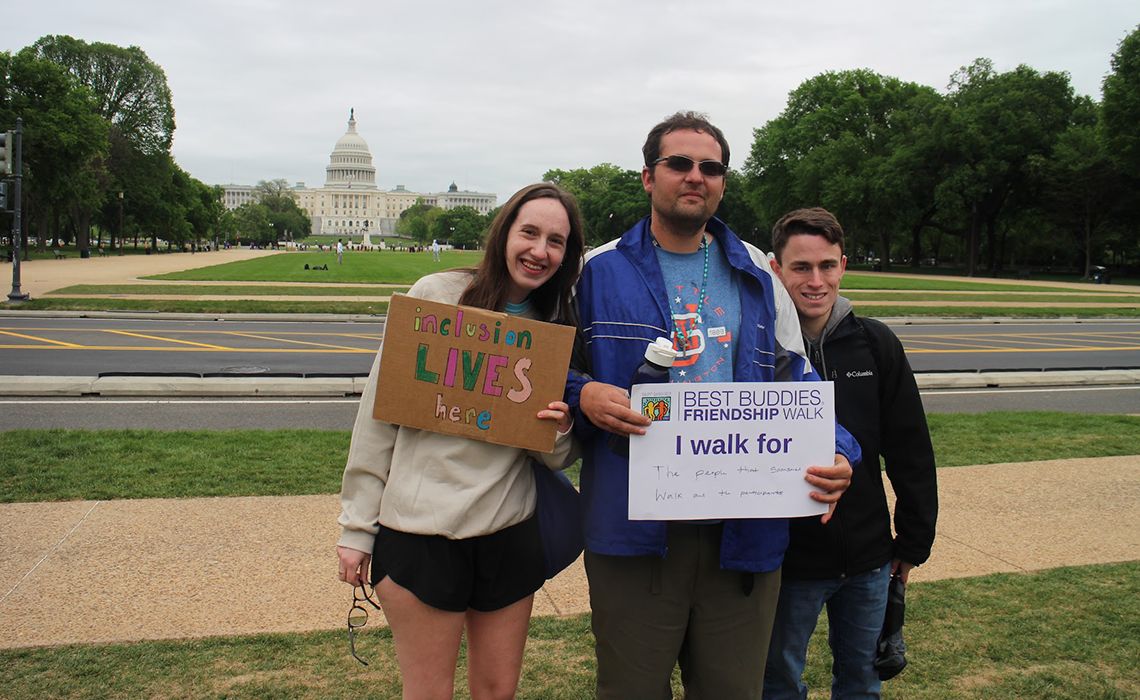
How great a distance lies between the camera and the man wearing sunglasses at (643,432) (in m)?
2.46

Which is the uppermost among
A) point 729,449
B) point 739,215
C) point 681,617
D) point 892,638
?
point 739,215

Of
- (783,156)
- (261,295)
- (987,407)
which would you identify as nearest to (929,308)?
(987,407)

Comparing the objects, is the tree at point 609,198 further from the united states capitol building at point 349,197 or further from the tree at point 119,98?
the united states capitol building at point 349,197

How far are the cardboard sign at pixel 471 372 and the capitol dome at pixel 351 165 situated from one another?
654 feet

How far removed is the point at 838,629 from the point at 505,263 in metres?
1.83

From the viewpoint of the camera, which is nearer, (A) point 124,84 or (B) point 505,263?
(B) point 505,263

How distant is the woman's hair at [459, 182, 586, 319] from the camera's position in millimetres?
2568

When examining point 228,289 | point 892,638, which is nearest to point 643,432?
point 892,638

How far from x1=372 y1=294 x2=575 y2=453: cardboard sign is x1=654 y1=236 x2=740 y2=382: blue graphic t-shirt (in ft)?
1.18

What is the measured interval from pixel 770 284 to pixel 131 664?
3.14 metres

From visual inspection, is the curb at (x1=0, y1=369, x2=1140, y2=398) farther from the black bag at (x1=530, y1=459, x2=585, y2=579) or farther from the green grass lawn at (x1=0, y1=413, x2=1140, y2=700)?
the black bag at (x1=530, y1=459, x2=585, y2=579)

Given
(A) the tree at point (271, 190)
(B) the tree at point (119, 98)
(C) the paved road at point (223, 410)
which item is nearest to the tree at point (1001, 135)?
(C) the paved road at point (223, 410)

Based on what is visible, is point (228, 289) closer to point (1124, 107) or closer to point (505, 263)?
point (505, 263)

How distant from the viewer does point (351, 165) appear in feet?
635
